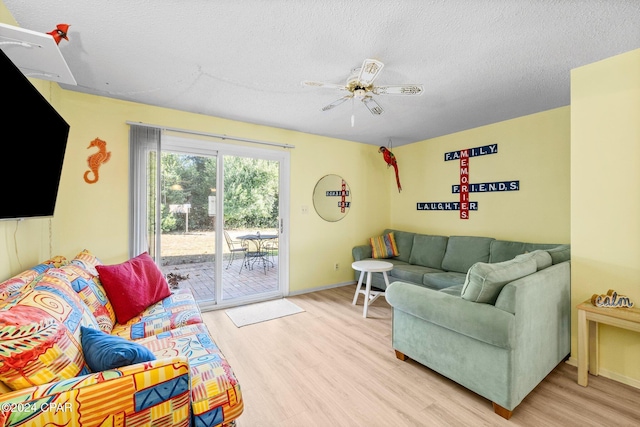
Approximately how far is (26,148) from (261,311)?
107 inches

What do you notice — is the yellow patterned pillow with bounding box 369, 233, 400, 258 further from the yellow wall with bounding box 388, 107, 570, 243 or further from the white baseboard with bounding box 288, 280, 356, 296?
the white baseboard with bounding box 288, 280, 356, 296

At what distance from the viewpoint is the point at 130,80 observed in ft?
8.14

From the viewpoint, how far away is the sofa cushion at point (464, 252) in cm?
352

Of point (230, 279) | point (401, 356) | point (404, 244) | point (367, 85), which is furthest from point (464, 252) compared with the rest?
point (230, 279)

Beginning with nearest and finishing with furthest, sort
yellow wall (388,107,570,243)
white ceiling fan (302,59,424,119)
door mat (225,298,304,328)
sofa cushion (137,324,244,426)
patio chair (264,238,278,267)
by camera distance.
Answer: sofa cushion (137,324,244,426)
white ceiling fan (302,59,424,119)
yellow wall (388,107,570,243)
door mat (225,298,304,328)
patio chair (264,238,278,267)

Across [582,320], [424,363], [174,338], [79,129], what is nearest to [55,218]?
[79,129]

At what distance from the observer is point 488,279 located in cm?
174

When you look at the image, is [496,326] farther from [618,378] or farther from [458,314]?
[618,378]

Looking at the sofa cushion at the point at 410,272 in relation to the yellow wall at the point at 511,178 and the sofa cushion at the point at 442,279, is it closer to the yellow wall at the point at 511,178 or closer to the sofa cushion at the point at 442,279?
the sofa cushion at the point at 442,279

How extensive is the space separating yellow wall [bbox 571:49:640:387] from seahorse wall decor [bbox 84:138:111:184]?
4507 mm

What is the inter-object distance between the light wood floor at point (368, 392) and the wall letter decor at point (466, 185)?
6.94 feet

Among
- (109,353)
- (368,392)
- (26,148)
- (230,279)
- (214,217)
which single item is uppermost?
(26,148)

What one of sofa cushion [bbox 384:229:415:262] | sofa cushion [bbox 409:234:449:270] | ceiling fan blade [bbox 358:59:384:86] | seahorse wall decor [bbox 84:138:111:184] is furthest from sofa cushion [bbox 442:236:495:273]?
seahorse wall decor [bbox 84:138:111:184]

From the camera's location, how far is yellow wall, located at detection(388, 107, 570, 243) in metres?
3.07
